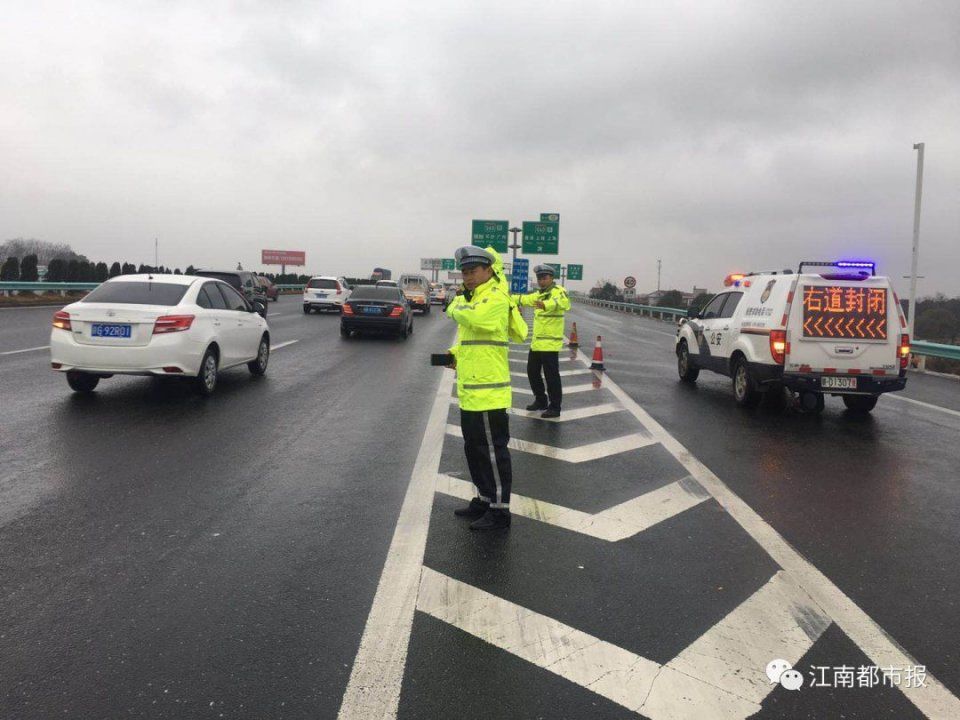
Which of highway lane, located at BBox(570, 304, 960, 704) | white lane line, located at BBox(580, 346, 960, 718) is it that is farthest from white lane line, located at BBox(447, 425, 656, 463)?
white lane line, located at BBox(580, 346, 960, 718)

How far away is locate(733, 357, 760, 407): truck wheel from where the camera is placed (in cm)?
973

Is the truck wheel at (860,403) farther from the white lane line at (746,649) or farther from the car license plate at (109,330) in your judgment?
the car license plate at (109,330)

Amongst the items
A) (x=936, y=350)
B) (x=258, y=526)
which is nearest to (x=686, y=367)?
(x=936, y=350)

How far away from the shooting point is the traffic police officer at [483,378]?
4.68m

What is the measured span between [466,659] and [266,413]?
19.5 ft

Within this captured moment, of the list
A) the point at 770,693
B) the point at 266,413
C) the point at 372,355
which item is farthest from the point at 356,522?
the point at 372,355

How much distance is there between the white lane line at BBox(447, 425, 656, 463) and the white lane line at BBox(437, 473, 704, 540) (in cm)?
111

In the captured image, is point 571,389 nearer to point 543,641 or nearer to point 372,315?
point 543,641

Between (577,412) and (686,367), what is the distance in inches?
163

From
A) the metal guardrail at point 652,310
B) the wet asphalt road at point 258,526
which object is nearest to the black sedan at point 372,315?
the wet asphalt road at point 258,526

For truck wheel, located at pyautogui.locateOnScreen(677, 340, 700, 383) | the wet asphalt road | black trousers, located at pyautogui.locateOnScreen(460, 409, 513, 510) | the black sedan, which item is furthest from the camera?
the black sedan

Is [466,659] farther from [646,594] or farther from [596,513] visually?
[596,513]

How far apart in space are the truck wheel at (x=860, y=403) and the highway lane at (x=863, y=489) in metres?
0.14

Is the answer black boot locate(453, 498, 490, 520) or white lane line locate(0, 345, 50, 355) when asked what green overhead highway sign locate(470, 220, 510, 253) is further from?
black boot locate(453, 498, 490, 520)
